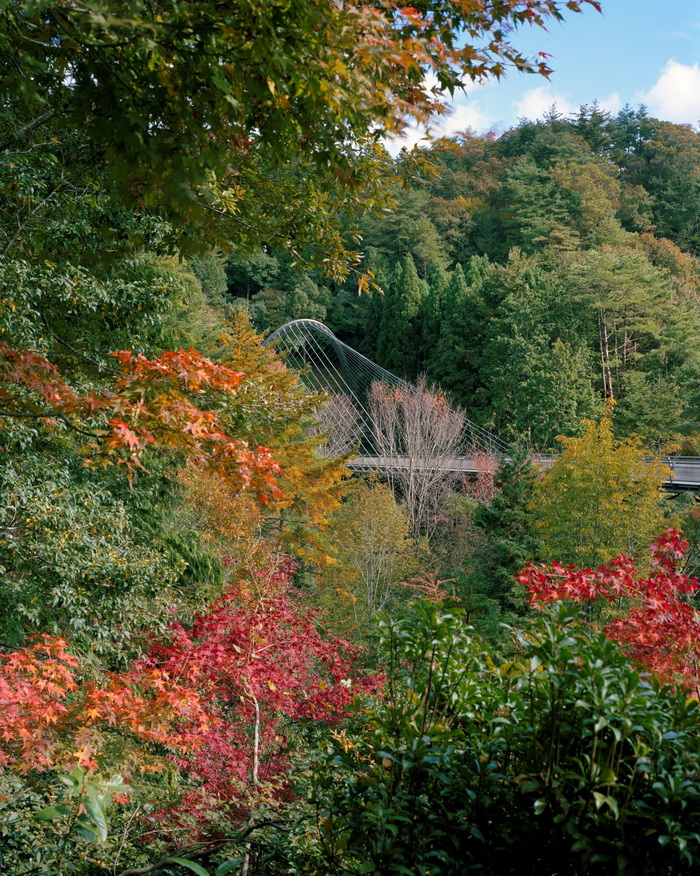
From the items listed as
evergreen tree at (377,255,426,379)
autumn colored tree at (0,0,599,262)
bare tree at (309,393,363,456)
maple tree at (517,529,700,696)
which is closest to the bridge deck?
bare tree at (309,393,363,456)

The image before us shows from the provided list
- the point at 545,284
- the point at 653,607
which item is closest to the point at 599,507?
the point at 653,607

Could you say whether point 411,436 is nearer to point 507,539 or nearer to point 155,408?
point 507,539

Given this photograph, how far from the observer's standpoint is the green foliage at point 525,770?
1286mm

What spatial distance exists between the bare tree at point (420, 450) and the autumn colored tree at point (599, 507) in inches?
236

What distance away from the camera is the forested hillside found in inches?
809

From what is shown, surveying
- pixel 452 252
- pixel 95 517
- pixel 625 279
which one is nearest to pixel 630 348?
pixel 625 279

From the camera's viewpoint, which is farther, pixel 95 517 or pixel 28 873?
pixel 95 517

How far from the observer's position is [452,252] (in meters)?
32.4

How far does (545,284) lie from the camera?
23.0m

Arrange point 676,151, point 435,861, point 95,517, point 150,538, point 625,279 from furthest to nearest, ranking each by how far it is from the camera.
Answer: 1. point 676,151
2. point 625,279
3. point 150,538
4. point 95,517
5. point 435,861

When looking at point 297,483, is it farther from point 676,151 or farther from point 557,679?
point 676,151

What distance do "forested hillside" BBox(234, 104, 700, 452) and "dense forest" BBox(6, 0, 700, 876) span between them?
29.1ft

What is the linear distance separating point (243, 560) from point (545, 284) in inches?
674

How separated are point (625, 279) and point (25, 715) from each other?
73.3 ft
